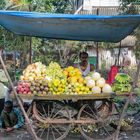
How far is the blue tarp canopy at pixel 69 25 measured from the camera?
7043 mm

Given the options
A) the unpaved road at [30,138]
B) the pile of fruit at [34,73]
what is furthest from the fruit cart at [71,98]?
the pile of fruit at [34,73]

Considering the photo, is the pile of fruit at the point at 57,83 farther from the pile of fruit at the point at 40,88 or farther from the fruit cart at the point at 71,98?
the fruit cart at the point at 71,98

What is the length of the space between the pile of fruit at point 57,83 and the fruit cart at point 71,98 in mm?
155

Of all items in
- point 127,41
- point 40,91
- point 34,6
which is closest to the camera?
point 40,91

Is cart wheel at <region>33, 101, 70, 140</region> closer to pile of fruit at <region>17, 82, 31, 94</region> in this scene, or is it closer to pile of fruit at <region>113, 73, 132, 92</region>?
pile of fruit at <region>17, 82, 31, 94</region>

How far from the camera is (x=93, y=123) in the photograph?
25.4 feet

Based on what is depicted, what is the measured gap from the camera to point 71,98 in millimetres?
7332

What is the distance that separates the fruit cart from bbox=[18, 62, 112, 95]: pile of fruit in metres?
0.16

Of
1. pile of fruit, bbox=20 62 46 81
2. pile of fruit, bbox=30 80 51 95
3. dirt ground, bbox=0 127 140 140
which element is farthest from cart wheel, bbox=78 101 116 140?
pile of fruit, bbox=20 62 46 81

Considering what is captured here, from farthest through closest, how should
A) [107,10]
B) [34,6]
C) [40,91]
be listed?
[107,10] < [34,6] < [40,91]

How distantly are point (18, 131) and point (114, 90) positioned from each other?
2305 millimetres

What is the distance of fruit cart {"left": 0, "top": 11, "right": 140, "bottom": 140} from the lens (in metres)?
7.15

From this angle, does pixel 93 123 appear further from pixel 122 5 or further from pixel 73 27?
pixel 122 5

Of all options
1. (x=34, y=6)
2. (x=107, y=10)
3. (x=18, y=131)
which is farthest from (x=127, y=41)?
(x=18, y=131)
